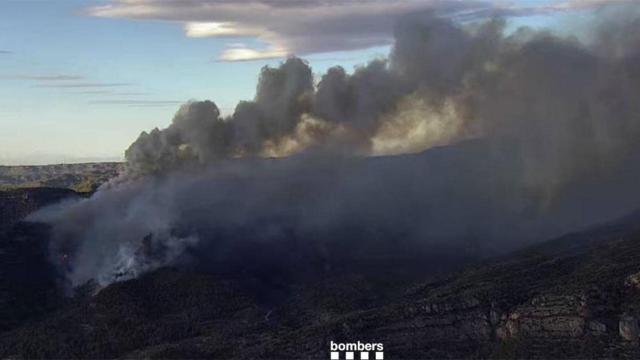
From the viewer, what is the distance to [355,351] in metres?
111

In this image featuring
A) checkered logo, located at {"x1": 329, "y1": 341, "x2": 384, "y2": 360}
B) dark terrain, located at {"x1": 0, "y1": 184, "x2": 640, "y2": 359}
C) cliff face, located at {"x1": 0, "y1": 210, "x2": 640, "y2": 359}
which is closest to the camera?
checkered logo, located at {"x1": 329, "y1": 341, "x2": 384, "y2": 360}

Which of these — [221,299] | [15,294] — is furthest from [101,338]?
[15,294]

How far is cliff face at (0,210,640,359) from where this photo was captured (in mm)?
111562

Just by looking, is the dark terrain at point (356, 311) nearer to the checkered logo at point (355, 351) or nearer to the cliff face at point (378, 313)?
the cliff face at point (378, 313)

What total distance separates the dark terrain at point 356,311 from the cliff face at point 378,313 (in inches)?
8.1

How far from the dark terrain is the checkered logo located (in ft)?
4.33

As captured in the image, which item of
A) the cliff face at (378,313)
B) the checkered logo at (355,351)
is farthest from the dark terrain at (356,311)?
the checkered logo at (355,351)

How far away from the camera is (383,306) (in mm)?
130750

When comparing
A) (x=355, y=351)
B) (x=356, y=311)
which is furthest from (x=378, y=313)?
(x=355, y=351)

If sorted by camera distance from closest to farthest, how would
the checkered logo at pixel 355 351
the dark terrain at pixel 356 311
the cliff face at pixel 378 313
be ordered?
the checkered logo at pixel 355 351 < the cliff face at pixel 378 313 < the dark terrain at pixel 356 311

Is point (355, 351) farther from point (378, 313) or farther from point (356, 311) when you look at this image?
point (356, 311)

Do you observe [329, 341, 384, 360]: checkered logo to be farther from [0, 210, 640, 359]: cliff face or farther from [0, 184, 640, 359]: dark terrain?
[0, 210, 640, 359]: cliff face

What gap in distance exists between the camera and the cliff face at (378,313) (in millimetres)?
111562

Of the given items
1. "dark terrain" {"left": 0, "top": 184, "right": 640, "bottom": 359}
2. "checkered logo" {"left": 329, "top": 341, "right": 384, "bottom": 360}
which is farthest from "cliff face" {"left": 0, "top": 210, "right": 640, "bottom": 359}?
"checkered logo" {"left": 329, "top": 341, "right": 384, "bottom": 360}
